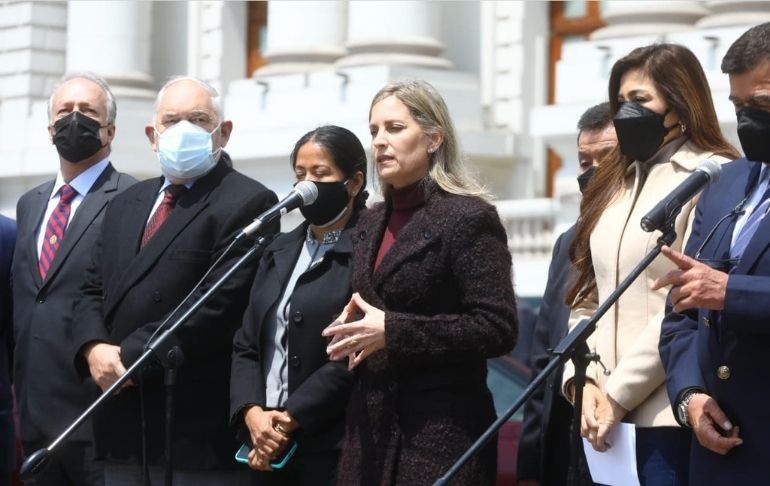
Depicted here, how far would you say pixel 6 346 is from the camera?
317 inches

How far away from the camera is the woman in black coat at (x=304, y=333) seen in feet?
20.7

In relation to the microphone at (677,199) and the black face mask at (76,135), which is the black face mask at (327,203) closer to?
the black face mask at (76,135)

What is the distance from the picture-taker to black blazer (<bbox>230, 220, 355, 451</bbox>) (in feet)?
20.6

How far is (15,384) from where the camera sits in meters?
7.86

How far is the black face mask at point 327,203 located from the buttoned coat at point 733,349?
4.97 ft

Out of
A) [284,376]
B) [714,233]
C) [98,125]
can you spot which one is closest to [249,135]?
[98,125]

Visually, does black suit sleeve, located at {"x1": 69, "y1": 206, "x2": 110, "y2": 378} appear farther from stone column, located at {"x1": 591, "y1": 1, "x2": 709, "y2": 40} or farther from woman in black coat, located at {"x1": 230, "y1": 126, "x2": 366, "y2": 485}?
stone column, located at {"x1": 591, "y1": 1, "x2": 709, "y2": 40}

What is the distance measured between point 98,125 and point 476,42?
506 inches

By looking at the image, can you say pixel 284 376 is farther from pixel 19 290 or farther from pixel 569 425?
pixel 19 290

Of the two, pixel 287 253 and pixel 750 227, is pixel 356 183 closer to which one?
pixel 287 253

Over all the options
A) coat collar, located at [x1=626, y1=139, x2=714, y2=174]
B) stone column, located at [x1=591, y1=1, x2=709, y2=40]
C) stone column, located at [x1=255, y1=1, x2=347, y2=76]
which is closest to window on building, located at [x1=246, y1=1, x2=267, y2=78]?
stone column, located at [x1=255, y1=1, x2=347, y2=76]

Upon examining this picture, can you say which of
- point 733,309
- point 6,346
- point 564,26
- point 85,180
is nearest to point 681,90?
point 733,309

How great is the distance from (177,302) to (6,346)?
1.43 m

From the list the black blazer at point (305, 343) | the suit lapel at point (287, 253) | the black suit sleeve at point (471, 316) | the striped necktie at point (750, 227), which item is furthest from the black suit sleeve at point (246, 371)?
the striped necktie at point (750, 227)
